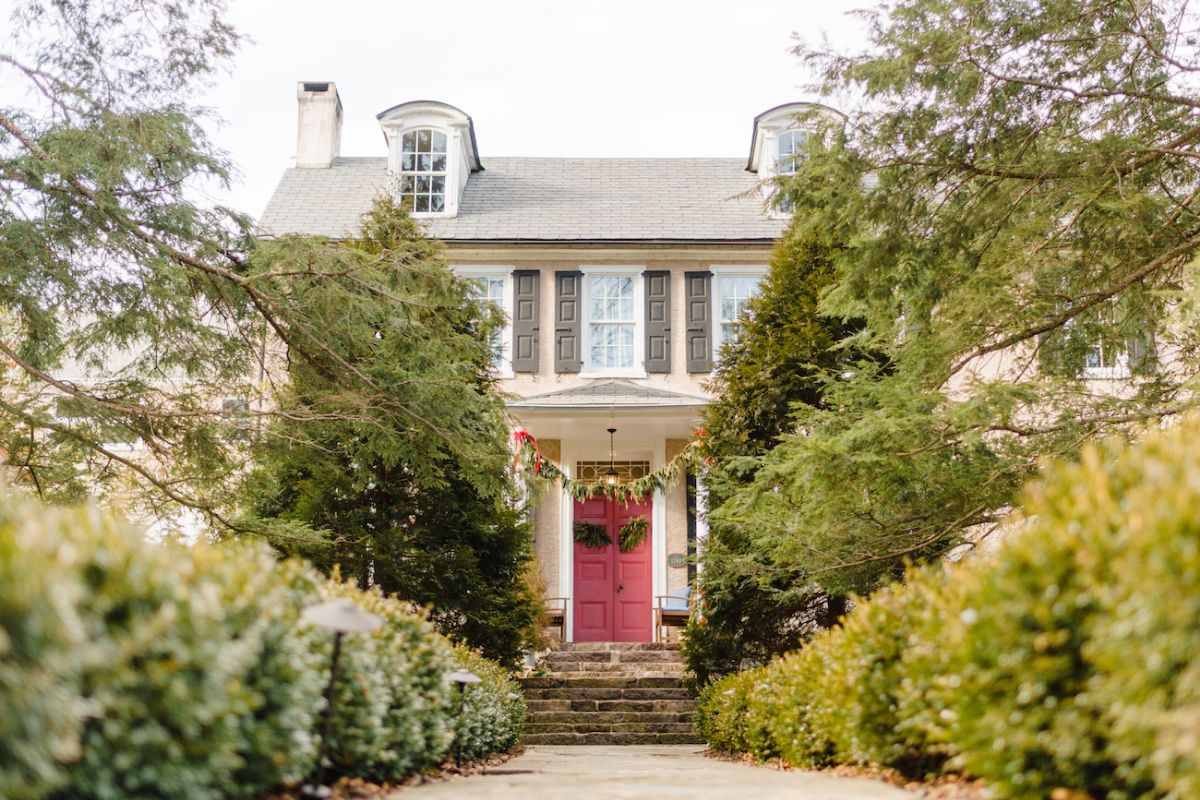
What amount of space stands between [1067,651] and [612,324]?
15.1 metres

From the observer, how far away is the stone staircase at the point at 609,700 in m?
13.2

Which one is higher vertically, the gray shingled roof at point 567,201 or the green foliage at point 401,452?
the gray shingled roof at point 567,201

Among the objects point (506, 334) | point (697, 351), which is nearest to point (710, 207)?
point (697, 351)

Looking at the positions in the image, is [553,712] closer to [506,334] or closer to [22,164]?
[506,334]

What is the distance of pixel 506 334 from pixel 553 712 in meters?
6.87

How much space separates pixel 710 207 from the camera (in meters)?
19.8

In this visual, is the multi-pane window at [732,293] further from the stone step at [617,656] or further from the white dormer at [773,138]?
the stone step at [617,656]

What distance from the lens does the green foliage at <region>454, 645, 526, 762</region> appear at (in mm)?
7426

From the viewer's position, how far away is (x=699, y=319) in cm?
1814

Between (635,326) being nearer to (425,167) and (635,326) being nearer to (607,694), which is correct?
(425,167)

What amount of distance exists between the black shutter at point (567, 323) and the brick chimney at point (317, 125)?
20.4 ft

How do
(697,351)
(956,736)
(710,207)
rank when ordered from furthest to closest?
(710,207), (697,351), (956,736)

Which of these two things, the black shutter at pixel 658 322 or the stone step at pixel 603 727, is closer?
the stone step at pixel 603 727

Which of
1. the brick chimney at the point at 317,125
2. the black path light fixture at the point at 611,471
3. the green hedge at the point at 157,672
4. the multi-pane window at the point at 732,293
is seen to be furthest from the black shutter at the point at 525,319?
the green hedge at the point at 157,672
